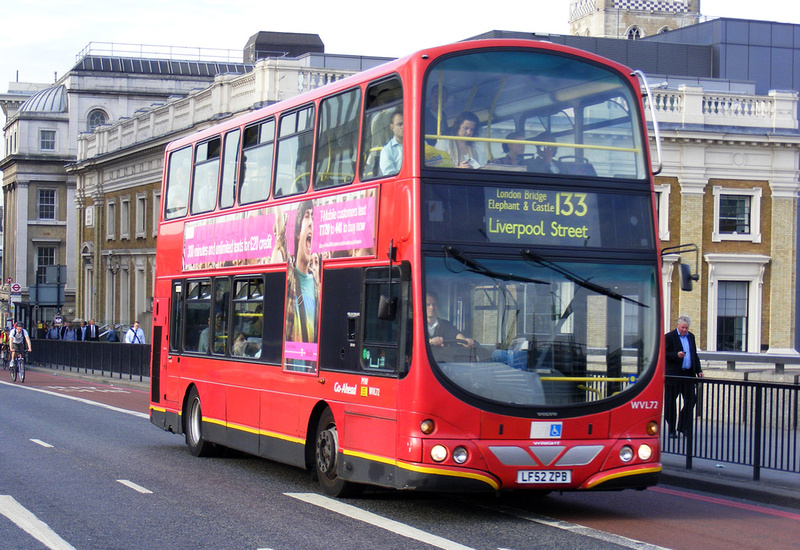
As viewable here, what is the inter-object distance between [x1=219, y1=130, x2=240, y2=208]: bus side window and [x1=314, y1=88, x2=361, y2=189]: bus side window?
2.52 meters

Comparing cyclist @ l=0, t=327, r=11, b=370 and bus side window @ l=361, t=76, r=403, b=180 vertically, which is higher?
bus side window @ l=361, t=76, r=403, b=180

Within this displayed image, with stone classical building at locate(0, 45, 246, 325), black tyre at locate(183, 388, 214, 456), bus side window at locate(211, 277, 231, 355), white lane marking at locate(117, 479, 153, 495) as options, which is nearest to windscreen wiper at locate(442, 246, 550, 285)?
white lane marking at locate(117, 479, 153, 495)

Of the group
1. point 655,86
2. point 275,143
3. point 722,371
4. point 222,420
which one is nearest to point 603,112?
point 275,143

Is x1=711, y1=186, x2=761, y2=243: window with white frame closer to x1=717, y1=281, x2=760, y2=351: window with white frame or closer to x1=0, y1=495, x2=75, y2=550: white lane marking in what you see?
x1=717, y1=281, x2=760, y2=351: window with white frame

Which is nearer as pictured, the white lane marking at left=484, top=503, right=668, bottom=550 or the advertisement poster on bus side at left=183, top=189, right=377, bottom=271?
the white lane marking at left=484, top=503, right=668, bottom=550

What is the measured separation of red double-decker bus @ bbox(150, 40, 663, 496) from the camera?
9.48 metres

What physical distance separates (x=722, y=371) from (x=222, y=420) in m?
9.43

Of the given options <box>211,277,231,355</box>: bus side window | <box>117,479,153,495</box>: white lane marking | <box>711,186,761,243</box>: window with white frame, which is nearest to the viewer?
<box>117,479,153,495</box>: white lane marking

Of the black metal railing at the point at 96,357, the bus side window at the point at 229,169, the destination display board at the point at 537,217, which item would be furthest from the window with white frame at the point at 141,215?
the destination display board at the point at 537,217

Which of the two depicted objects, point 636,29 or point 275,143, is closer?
point 275,143

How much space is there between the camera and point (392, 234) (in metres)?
9.91

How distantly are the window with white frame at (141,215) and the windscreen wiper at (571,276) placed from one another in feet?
147

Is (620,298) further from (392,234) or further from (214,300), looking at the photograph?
(214,300)

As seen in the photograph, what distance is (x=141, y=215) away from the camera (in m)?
53.2
